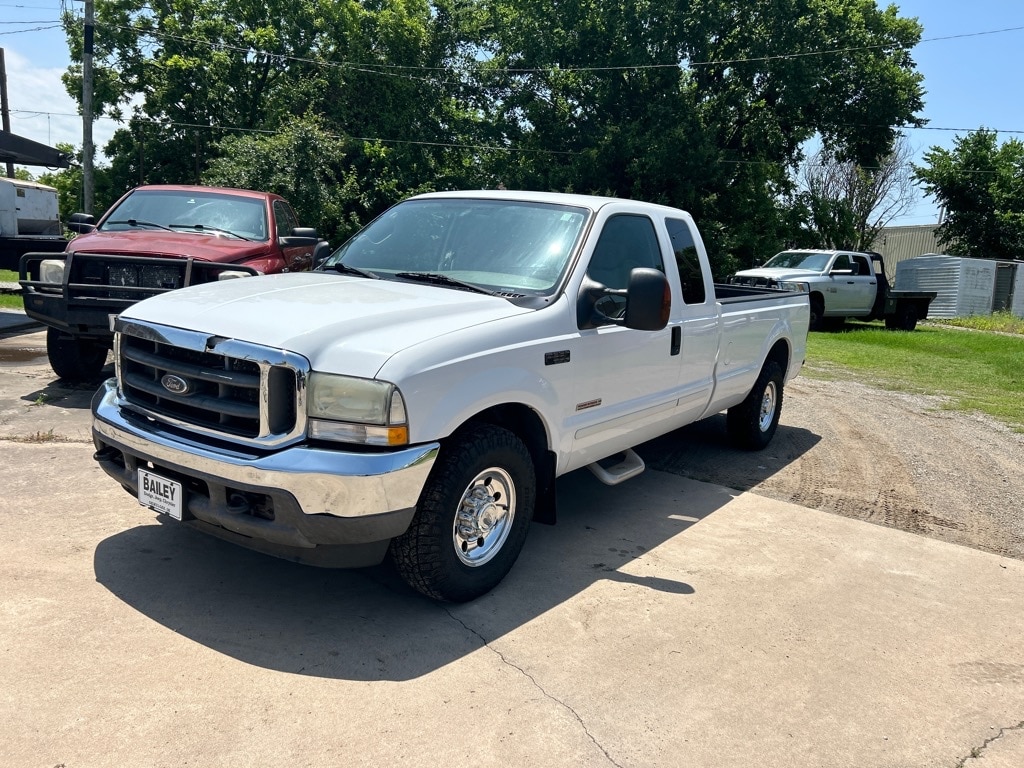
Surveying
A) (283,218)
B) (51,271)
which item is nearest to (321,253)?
(51,271)

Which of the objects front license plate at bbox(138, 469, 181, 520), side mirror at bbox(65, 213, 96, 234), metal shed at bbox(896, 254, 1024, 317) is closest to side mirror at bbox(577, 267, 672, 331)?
front license plate at bbox(138, 469, 181, 520)

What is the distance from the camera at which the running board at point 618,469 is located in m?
4.95

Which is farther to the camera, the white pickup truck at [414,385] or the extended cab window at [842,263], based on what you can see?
the extended cab window at [842,263]

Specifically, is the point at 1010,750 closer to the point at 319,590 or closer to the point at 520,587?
the point at 520,587

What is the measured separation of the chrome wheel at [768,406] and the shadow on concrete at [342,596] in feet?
8.23

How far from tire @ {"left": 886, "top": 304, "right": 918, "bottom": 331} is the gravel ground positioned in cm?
1272

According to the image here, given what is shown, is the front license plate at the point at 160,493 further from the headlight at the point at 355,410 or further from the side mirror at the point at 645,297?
the side mirror at the point at 645,297

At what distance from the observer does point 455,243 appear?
190 inches

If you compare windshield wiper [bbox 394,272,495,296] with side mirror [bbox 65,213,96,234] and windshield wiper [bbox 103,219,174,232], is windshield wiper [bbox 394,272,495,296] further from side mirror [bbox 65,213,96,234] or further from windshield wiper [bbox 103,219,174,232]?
side mirror [bbox 65,213,96,234]

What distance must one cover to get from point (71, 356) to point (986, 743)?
7.87 meters

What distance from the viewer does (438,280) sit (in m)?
4.50

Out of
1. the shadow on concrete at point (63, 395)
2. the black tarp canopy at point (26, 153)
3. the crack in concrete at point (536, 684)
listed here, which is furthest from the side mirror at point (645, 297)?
the black tarp canopy at point (26, 153)

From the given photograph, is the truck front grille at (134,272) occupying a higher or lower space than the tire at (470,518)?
higher

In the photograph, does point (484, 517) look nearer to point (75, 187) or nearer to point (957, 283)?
point (957, 283)
